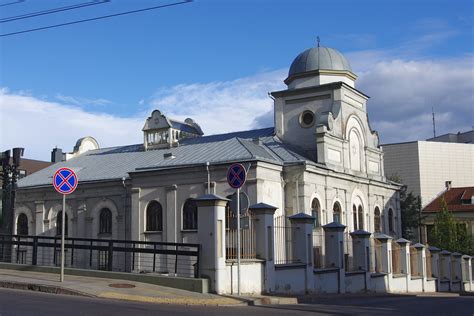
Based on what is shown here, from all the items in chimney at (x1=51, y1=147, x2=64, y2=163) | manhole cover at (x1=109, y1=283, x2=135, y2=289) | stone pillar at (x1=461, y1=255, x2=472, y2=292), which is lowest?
stone pillar at (x1=461, y1=255, x2=472, y2=292)

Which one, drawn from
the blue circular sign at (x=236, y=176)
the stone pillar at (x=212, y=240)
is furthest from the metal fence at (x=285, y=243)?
the blue circular sign at (x=236, y=176)

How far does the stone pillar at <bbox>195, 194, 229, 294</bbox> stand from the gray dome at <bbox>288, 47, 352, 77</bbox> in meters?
22.1

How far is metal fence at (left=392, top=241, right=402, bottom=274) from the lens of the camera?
29.5 m

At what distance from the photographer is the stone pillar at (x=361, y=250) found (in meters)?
25.4

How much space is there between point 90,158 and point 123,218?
927 cm

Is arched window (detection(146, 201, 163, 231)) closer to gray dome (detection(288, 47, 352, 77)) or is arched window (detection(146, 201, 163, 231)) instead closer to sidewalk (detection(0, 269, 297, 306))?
gray dome (detection(288, 47, 352, 77))

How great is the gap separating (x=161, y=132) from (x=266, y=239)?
22.2 metres

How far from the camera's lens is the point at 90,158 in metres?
43.3

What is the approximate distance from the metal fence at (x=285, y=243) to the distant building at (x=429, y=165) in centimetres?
6001

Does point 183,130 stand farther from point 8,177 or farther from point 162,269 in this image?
point 8,177

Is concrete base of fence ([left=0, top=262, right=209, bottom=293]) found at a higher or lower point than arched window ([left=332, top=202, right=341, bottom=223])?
lower

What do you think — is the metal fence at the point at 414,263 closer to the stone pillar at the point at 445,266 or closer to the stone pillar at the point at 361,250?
the stone pillar at the point at 445,266

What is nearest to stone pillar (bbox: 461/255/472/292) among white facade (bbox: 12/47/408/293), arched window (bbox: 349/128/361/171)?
white facade (bbox: 12/47/408/293)

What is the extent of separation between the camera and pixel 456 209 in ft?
210
